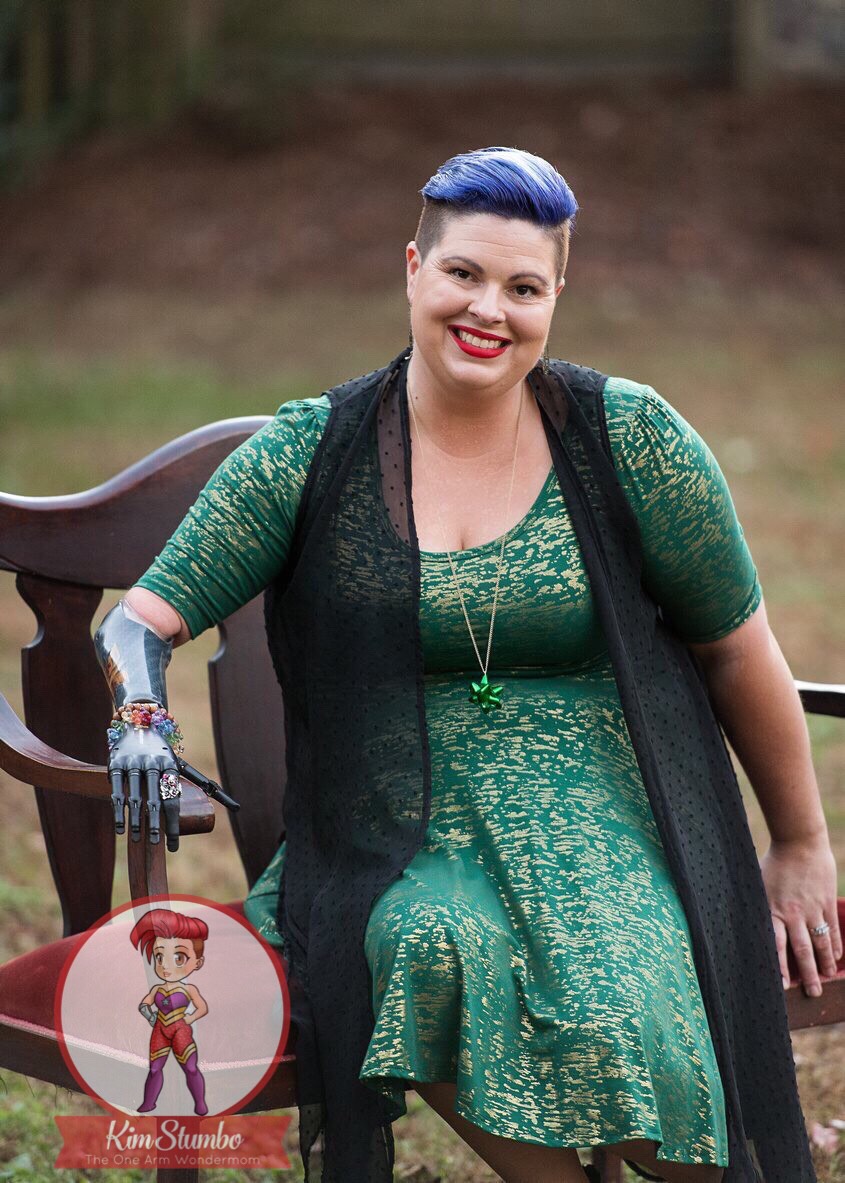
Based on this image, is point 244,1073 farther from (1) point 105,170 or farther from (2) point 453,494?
(1) point 105,170

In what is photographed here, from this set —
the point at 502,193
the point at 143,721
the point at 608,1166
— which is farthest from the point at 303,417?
the point at 608,1166

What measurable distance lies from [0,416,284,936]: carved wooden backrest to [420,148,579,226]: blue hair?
0.76m

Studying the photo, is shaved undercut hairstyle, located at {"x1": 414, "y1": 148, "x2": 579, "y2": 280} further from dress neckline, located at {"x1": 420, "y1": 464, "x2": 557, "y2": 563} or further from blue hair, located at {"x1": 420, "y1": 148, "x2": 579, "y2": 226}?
dress neckline, located at {"x1": 420, "y1": 464, "x2": 557, "y2": 563}

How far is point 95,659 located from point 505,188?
1076mm

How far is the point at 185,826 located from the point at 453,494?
0.65m

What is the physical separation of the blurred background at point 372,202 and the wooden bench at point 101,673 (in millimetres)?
4474

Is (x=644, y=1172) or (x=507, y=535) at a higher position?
(x=507, y=535)

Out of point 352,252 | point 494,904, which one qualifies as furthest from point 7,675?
point 352,252

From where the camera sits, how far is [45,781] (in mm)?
2197

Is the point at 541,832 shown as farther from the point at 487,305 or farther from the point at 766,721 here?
the point at 487,305

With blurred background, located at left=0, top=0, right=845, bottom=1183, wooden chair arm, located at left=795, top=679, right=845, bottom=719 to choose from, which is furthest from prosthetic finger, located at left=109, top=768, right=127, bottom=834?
blurred background, located at left=0, top=0, right=845, bottom=1183

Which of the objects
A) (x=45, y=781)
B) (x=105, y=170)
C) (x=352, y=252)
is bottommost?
(x=45, y=781)

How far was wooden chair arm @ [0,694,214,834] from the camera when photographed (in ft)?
6.43

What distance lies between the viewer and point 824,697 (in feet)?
8.75
